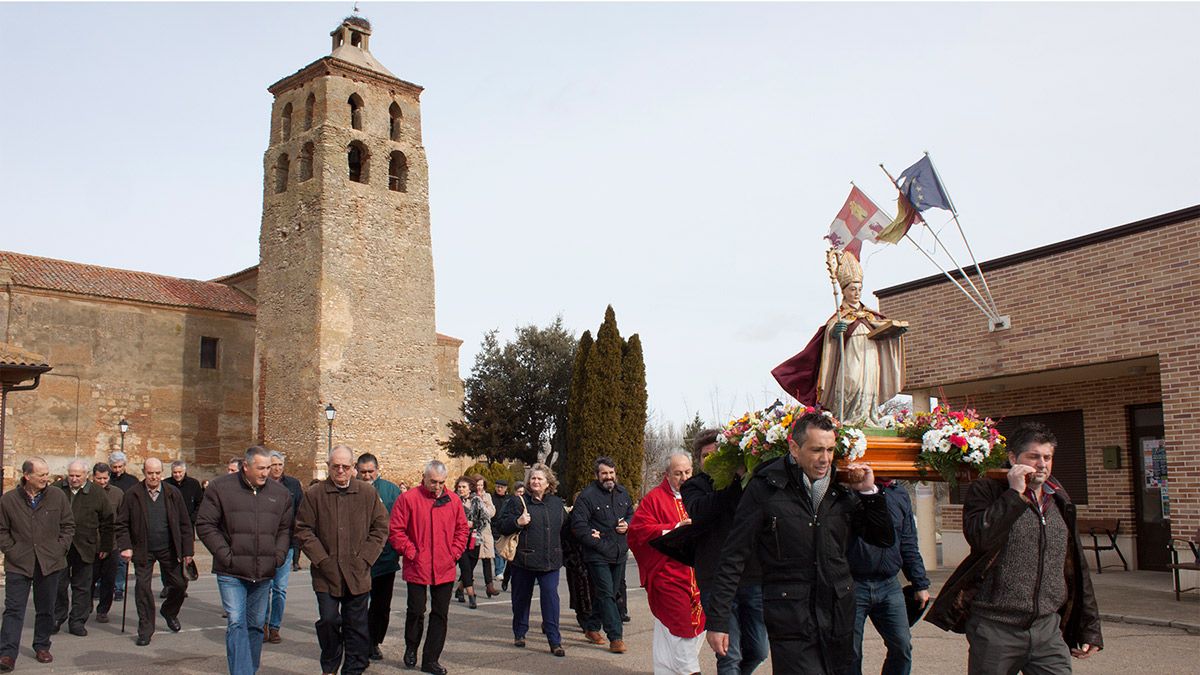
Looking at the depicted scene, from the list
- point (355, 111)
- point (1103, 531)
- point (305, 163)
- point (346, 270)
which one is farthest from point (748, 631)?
point (355, 111)

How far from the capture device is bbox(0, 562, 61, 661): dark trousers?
9.53 meters

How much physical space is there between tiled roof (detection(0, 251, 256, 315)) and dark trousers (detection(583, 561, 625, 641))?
3229 cm

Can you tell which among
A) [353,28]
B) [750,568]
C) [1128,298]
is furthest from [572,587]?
[353,28]

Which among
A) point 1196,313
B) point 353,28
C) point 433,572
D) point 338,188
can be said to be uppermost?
point 353,28

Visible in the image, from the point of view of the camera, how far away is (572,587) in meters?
11.9

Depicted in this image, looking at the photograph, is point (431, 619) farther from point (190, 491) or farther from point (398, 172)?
point (398, 172)

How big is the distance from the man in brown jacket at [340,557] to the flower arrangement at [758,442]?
→ 136 inches

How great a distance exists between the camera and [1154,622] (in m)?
11.6

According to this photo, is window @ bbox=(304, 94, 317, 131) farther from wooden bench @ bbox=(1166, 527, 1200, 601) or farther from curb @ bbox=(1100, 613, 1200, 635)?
curb @ bbox=(1100, 613, 1200, 635)

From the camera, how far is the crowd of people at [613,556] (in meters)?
5.29

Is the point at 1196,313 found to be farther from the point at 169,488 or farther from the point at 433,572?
the point at 169,488

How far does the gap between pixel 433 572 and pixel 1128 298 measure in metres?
10.7

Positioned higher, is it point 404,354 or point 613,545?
point 404,354

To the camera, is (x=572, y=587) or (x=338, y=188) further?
(x=338, y=188)
